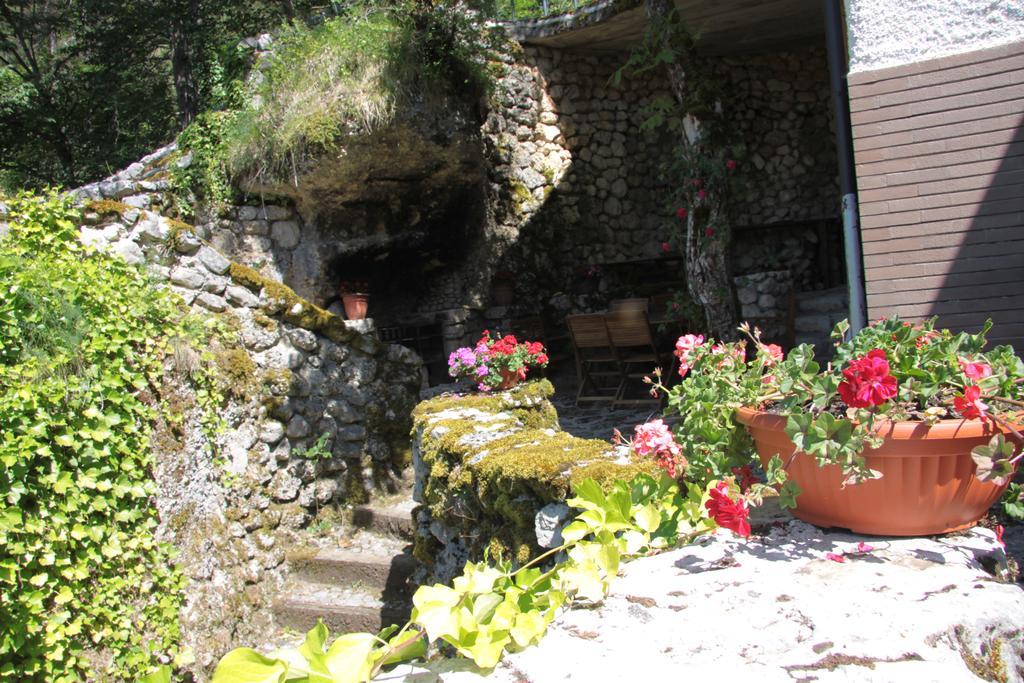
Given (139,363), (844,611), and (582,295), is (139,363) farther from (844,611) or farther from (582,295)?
(582,295)

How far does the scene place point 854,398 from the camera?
1.54m

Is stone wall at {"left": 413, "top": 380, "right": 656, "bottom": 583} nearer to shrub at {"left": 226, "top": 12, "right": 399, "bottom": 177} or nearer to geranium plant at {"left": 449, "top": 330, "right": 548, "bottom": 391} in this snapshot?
geranium plant at {"left": 449, "top": 330, "right": 548, "bottom": 391}

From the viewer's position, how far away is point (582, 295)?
9133 millimetres

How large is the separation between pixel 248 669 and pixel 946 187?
3.02 m

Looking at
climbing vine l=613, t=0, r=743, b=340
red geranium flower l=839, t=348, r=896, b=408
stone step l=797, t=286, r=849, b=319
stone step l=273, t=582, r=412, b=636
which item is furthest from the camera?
stone step l=797, t=286, r=849, b=319

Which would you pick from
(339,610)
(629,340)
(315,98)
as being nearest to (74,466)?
(339,610)

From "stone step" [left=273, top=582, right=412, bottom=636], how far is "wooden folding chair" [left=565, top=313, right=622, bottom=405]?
322 centimetres

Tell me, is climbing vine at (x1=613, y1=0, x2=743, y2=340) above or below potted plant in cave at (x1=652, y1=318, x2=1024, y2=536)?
above

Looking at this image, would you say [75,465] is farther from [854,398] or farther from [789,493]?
[854,398]

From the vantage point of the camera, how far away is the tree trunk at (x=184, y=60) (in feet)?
36.5

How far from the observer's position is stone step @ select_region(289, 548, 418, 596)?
4594mm

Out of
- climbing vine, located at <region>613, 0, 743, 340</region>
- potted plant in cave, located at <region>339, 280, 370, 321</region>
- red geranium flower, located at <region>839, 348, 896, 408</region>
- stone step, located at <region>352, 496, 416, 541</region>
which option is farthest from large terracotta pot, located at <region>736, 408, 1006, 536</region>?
potted plant in cave, located at <region>339, 280, 370, 321</region>

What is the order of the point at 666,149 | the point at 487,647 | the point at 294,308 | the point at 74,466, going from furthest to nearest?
the point at 666,149 → the point at 294,308 → the point at 74,466 → the point at 487,647

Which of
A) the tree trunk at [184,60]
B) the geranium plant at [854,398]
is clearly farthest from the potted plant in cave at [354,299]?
the geranium plant at [854,398]
